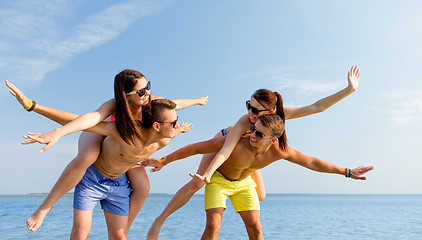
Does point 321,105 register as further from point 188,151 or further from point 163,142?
point 163,142

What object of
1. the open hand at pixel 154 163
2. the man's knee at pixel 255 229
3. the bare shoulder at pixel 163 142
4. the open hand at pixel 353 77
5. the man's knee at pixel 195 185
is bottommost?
the man's knee at pixel 255 229

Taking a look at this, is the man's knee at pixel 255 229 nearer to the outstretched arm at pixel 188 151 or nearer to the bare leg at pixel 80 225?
the outstretched arm at pixel 188 151

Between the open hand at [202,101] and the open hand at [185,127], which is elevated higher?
the open hand at [202,101]

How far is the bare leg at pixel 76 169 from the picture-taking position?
14.7 feet

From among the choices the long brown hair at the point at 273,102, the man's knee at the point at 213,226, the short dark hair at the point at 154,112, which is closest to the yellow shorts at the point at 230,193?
the man's knee at the point at 213,226

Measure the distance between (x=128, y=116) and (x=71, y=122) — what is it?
611 millimetres

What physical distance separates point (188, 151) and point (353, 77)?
2.56m

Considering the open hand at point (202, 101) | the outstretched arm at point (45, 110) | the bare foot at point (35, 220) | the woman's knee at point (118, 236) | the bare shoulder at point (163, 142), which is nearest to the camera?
the outstretched arm at point (45, 110)

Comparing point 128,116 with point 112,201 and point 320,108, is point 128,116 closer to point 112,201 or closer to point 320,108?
point 112,201

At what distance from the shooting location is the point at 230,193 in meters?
5.69

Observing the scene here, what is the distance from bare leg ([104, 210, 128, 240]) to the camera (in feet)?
16.3

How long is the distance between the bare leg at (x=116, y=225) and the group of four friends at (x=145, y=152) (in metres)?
0.01

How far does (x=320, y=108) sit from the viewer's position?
532cm

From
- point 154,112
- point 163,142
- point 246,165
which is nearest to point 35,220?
point 163,142
